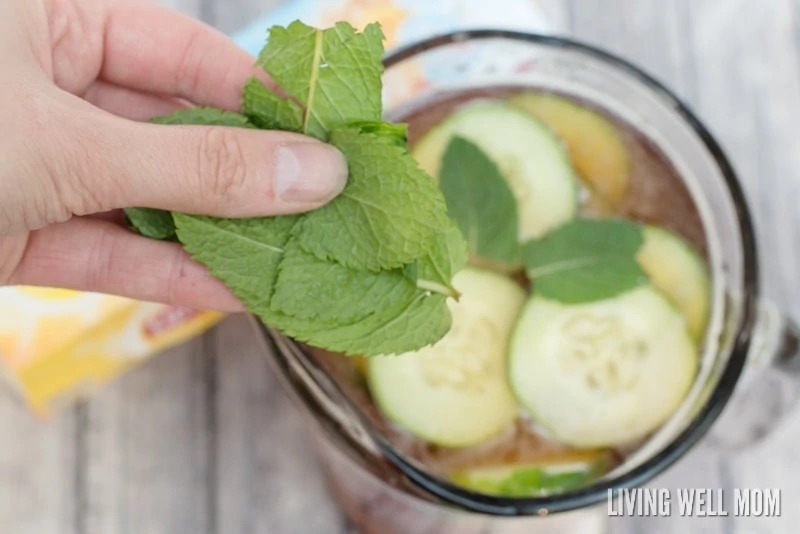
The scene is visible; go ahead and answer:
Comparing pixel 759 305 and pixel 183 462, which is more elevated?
pixel 759 305

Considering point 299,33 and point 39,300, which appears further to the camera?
point 39,300

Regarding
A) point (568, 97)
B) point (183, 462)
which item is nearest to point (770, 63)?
point (568, 97)

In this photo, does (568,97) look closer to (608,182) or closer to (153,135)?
(608,182)

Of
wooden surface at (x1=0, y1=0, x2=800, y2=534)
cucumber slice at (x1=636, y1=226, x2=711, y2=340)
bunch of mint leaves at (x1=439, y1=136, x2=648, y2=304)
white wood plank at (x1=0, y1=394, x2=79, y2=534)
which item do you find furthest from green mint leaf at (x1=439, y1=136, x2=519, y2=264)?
white wood plank at (x1=0, y1=394, x2=79, y2=534)

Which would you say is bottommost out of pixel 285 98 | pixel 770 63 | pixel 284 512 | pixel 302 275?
pixel 284 512

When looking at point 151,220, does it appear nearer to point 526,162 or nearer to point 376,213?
Result: point 376,213

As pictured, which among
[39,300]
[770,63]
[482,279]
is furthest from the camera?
[770,63]

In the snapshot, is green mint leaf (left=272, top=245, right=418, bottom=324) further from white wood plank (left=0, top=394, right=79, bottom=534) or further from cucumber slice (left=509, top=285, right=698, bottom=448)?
white wood plank (left=0, top=394, right=79, bottom=534)

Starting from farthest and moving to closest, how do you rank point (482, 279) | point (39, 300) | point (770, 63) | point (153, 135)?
point (770, 63)
point (39, 300)
point (482, 279)
point (153, 135)

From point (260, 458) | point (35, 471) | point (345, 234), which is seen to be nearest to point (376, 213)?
point (345, 234)
